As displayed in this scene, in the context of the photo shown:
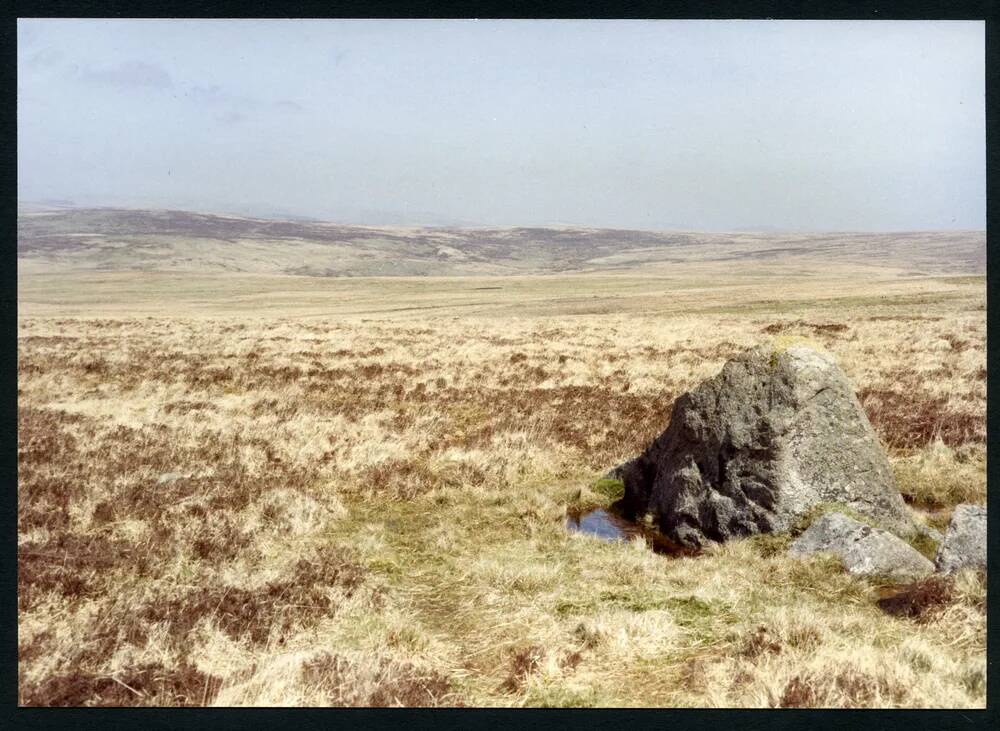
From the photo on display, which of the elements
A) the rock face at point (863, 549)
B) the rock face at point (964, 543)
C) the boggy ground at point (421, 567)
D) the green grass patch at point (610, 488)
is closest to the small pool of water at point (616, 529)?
the boggy ground at point (421, 567)

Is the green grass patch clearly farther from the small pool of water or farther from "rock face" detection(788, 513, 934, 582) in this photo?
"rock face" detection(788, 513, 934, 582)

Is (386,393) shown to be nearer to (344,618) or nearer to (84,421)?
(84,421)

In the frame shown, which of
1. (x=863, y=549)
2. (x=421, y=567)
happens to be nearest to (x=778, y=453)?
(x=863, y=549)

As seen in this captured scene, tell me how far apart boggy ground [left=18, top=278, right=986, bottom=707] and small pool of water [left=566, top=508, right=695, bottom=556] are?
353 millimetres

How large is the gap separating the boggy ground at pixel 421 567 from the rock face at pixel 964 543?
0.46 metres

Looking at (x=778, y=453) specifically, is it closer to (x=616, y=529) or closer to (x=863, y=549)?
(x=863, y=549)

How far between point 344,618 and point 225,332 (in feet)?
119

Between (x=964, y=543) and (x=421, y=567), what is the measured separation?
6476 millimetres

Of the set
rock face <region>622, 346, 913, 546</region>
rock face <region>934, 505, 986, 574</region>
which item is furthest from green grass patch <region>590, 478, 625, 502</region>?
rock face <region>934, 505, 986, 574</region>

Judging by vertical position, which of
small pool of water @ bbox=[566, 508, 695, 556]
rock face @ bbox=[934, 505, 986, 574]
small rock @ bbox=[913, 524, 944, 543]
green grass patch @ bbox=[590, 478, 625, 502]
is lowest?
small pool of water @ bbox=[566, 508, 695, 556]

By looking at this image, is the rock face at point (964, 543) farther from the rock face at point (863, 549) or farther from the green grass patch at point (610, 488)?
the green grass patch at point (610, 488)

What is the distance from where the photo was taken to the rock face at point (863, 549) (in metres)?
8.29

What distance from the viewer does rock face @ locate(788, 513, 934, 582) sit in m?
8.29

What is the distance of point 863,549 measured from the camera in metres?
8.45
